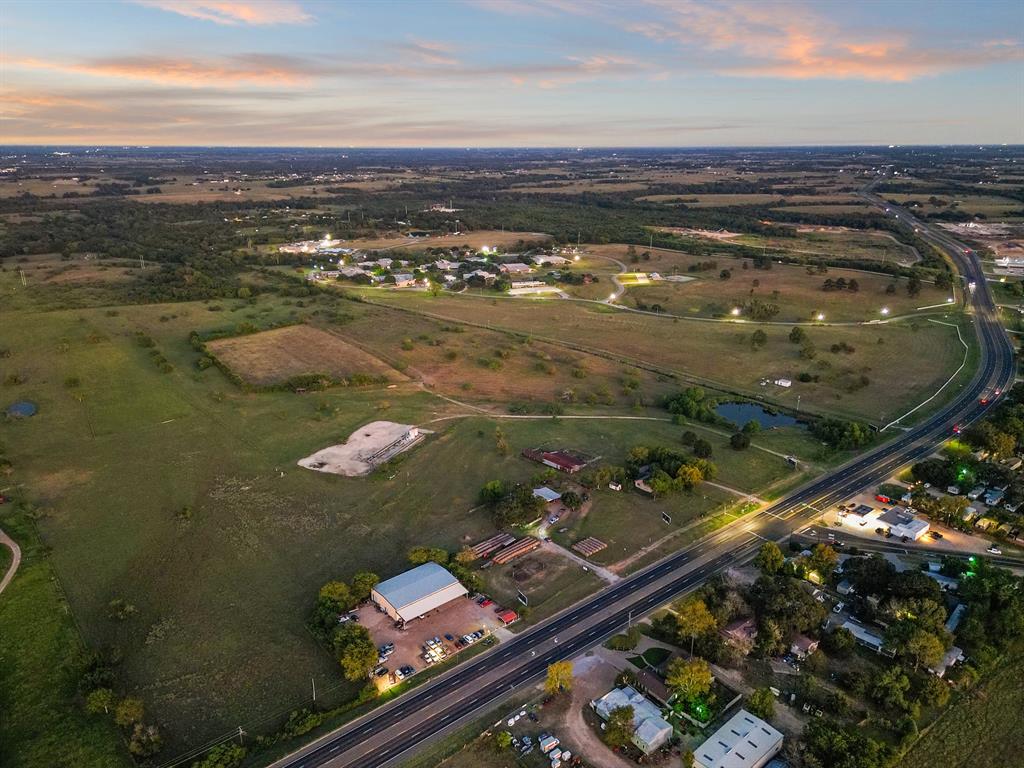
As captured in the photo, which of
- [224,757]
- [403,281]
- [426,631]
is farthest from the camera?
[403,281]

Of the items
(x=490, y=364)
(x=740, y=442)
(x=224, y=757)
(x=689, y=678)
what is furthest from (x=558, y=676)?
(x=490, y=364)

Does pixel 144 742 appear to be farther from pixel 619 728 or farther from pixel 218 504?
pixel 218 504

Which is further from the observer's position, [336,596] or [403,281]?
[403,281]

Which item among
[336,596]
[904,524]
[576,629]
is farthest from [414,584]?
[904,524]

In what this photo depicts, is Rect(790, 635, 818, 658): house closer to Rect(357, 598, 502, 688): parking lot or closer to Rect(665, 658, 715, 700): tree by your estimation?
Rect(665, 658, 715, 700): tree

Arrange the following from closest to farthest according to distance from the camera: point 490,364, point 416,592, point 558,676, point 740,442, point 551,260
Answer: point 558,676 < point 416,592 < point 740,442 < point 490,364 < point 551,260

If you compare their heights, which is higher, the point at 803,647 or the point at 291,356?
the point at 291,356

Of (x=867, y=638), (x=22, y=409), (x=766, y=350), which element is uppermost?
(x=766, y=350)
